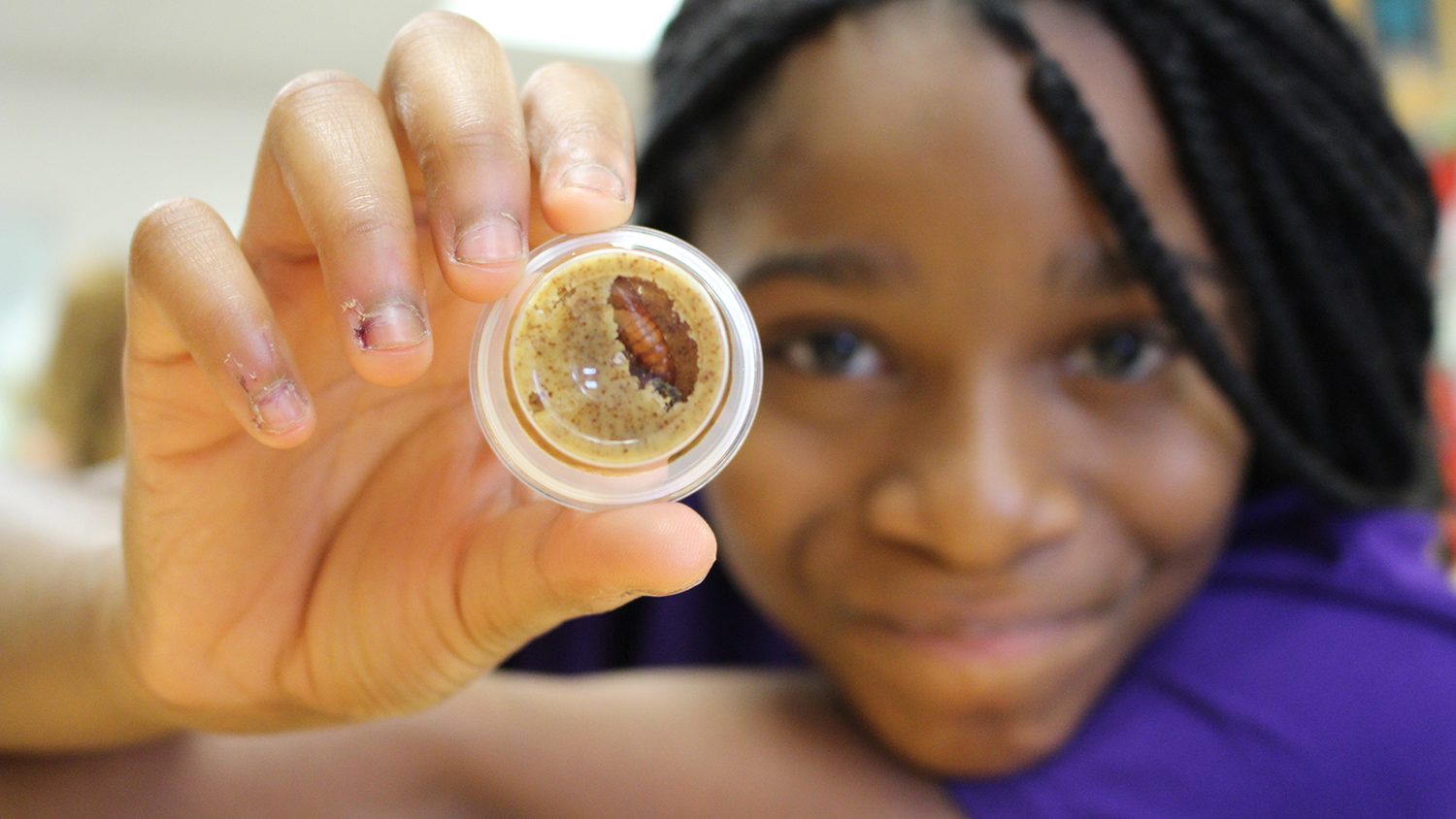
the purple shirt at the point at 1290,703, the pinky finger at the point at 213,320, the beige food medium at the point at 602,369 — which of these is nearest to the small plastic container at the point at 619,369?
the beige food medium at the point at 602,369

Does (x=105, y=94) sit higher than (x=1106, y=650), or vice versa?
(x=1106, y=650)

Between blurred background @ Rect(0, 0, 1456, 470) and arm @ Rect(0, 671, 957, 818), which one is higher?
arm @ Rect(0, 671, 957, 818)

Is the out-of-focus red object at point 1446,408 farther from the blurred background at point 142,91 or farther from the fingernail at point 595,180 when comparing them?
the blurred background at point 142,91

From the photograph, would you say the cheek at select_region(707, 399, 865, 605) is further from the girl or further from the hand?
the hand

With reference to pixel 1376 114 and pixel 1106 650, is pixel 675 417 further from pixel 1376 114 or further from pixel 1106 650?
pixel 1376 114

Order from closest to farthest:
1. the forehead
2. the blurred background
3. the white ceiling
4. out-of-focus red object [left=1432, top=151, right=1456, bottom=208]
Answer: the forehead → out-of-focus red object [left=1432, top=151, right=1456, bottom=208] → the white ceiling → the blurred background

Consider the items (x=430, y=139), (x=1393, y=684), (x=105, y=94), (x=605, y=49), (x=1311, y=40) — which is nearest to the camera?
(x=430, y=139)

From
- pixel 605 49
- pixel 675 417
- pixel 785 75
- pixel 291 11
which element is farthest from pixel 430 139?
pixel 291 11

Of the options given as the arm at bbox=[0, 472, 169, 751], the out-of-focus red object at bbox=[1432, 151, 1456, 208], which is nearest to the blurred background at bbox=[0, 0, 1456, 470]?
the out-of-focus red object at bbox=[1432, 151, 1456, 208]
